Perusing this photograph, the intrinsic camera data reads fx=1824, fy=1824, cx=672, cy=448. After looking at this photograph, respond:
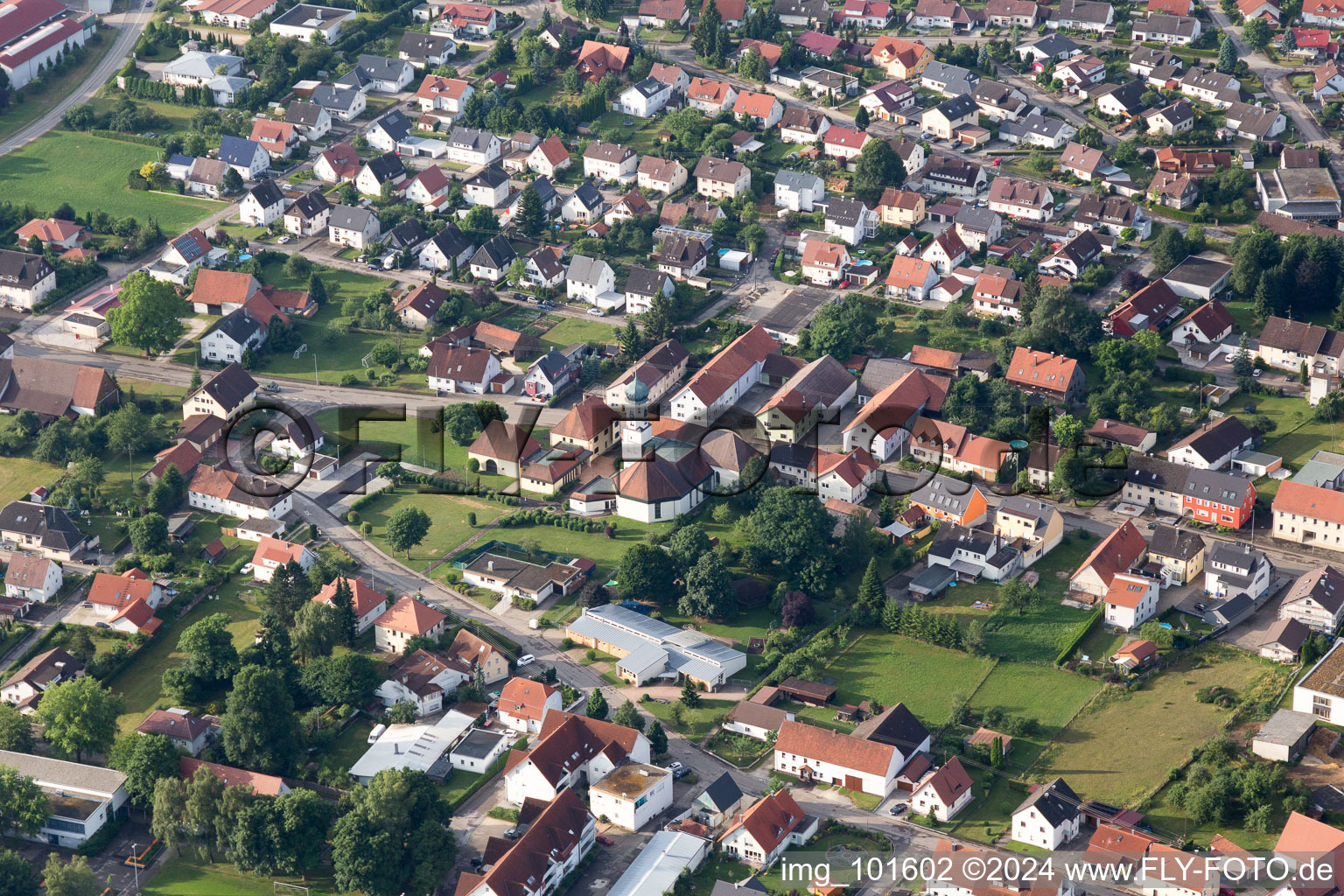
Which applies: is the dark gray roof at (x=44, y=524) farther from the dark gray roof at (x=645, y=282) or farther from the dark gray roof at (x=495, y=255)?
the dark gray roof at (x=645, y=282)

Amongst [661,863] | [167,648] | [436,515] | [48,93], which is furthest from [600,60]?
[661,863]

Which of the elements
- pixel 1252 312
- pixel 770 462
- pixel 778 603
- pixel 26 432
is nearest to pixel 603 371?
pixel 770 462

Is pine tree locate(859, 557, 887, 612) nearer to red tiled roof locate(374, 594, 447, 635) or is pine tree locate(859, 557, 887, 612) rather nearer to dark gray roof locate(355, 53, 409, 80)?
red tiled roof locate(374, 594, 447, 635)

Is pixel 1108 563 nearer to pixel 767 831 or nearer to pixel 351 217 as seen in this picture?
pixel 767 831

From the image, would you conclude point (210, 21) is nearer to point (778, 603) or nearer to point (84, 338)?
point (84, 338)

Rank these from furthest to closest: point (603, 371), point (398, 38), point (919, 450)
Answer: point (398, 38)
point (603, 371)
point (919, 450)

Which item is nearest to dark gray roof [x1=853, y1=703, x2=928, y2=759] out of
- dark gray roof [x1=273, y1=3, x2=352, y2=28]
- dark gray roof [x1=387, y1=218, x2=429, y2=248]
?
dark gray roof [x1=387, y1=218, x2=429, y2=248]

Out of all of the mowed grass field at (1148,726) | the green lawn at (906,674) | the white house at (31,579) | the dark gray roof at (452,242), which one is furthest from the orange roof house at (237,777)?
the dark gray roof at (452,242)

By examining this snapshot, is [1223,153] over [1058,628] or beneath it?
over
